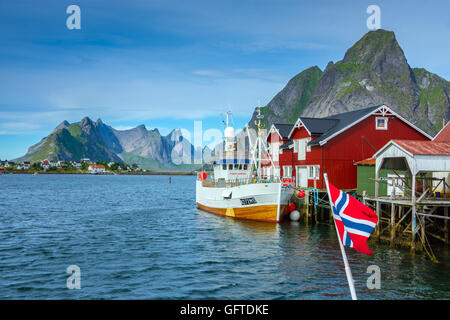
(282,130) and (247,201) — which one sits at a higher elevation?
(282,130)

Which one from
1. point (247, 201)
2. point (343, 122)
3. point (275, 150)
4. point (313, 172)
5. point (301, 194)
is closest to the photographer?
point (247, 201)

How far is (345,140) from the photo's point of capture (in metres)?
40.8

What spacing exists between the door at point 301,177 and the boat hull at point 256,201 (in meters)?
8.02

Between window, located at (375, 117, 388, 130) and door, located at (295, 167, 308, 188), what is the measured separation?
8.96m

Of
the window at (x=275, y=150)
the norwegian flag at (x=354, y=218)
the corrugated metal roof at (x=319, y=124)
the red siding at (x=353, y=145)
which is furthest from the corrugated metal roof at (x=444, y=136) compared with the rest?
the norwegian flag at (x=354, y=218)

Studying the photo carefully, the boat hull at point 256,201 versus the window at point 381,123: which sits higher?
the window at point 381,123

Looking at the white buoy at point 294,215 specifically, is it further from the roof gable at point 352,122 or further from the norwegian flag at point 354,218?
the norwegian flag at point 354,218

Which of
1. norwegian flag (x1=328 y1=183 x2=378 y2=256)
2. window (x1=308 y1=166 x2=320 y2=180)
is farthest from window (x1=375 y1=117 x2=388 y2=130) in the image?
norwegian flag (x1=328 y1=183 x2=378 y2=256)

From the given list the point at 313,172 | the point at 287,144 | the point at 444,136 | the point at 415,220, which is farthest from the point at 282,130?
the point at 415,220

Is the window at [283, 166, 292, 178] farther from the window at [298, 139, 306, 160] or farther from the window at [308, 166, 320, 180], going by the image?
the window at [308, 166, 320, 180]

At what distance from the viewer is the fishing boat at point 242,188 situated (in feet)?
117

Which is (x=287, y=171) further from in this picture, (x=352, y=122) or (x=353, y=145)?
(x=352, y=122)

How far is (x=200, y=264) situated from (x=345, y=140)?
2486 centimetres
